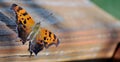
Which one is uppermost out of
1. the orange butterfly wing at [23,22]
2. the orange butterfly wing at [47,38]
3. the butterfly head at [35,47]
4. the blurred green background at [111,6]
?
the orange butterfly wing at [23,22]

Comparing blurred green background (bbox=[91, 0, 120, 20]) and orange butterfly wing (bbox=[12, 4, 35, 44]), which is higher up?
orange butterfly wing (bbox=[12, 4, 35, 44])

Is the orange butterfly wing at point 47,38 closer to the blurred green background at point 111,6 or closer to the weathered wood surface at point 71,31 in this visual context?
the weathered wood surface at point 71,31

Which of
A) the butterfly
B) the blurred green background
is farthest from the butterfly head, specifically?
the blurred green background


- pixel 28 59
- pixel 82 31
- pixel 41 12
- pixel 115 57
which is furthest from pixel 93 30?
pixel 28 59

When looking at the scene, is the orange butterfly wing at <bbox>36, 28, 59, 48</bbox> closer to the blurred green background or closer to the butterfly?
the butterfly

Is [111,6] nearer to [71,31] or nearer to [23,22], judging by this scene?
[71,31]

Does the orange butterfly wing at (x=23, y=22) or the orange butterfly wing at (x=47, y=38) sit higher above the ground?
the orange butterfly wing at (x=23, y=22)

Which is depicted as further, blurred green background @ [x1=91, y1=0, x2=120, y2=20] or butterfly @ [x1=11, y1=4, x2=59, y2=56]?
blurred green background @ [x1=91, y1=0, x2=120, y2=20]

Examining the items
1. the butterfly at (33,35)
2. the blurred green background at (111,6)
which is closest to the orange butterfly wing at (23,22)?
the butterfly at (33,35)

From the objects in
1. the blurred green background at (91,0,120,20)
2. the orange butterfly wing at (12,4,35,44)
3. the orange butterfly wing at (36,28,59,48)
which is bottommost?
the blurred green background at (91,0,120,20)
